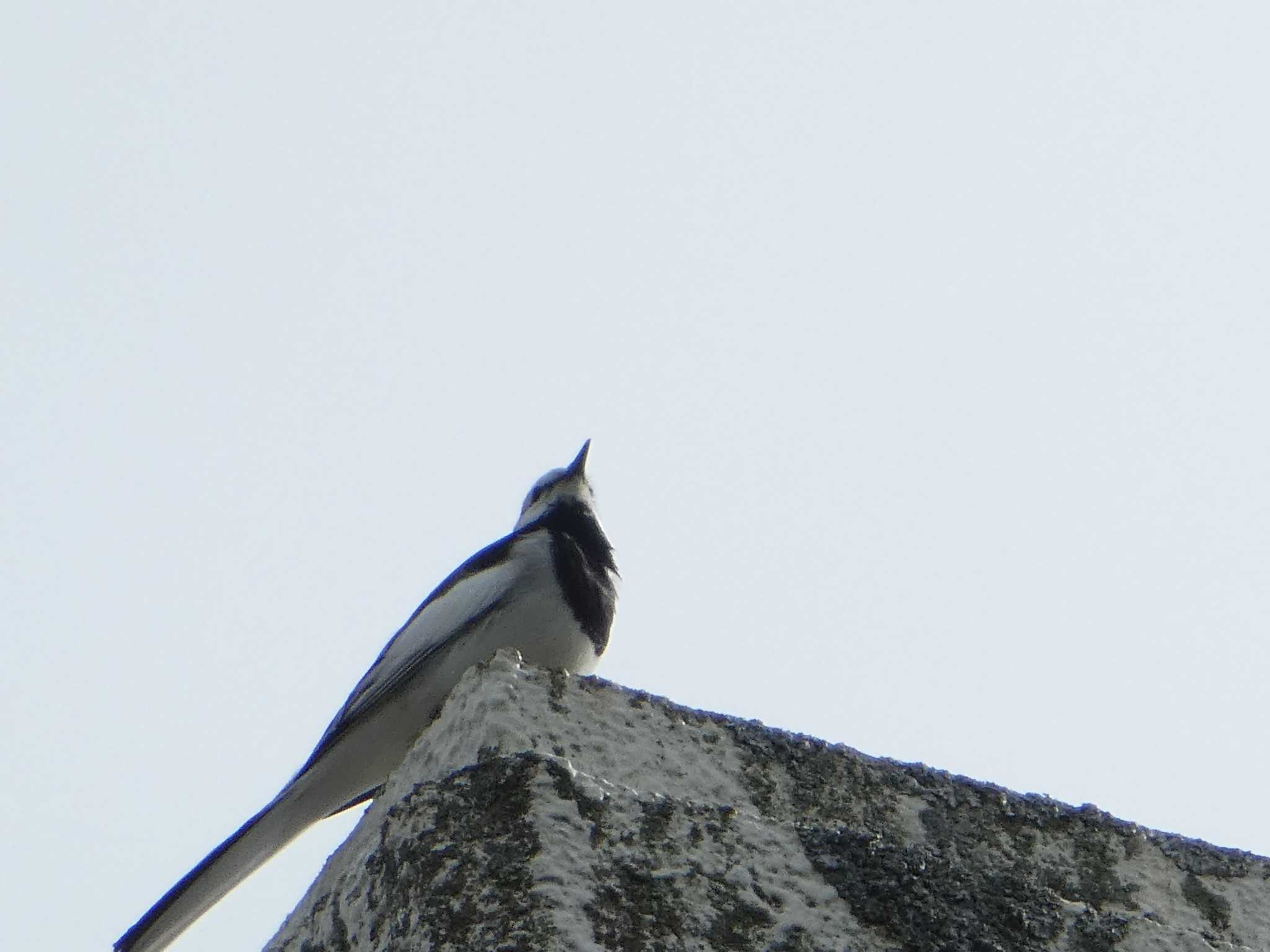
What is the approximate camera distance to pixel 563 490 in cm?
648

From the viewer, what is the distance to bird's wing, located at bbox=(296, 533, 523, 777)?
12.5 feet

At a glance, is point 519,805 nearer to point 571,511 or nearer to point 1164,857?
point 1164,857

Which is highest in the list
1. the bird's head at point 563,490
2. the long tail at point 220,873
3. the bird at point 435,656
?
the bird's head at point 563,490

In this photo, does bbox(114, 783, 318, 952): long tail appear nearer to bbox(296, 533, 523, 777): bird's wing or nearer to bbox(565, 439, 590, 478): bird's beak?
bbox(296, 533, 523, 777): bird's wing

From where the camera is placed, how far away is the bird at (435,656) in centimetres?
303

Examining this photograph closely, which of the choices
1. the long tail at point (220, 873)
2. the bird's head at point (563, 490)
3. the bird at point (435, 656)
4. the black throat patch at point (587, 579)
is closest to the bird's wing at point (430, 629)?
the bird at point (435, 656)

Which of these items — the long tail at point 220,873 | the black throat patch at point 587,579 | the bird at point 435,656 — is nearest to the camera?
the long tail at point 220,873

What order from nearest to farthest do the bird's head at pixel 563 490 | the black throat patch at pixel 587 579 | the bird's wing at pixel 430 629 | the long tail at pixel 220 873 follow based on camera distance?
1. the long tail at pixel 220 873
2. the bird's wing at pixel 430 629
3. the black throat patch at pixel 587 579
4. the bird's head at pixel 563 490

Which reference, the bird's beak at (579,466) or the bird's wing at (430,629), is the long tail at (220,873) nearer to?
the bird's wing at (430,629)

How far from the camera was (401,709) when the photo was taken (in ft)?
12.3

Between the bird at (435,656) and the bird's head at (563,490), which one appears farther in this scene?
the bird's head at (563,490)

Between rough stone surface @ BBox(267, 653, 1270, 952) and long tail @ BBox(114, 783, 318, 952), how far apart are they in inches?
31.5

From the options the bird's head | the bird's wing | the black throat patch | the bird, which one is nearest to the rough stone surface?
the bird

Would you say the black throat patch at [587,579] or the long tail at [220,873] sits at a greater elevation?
the black throat patch at [587,579]
